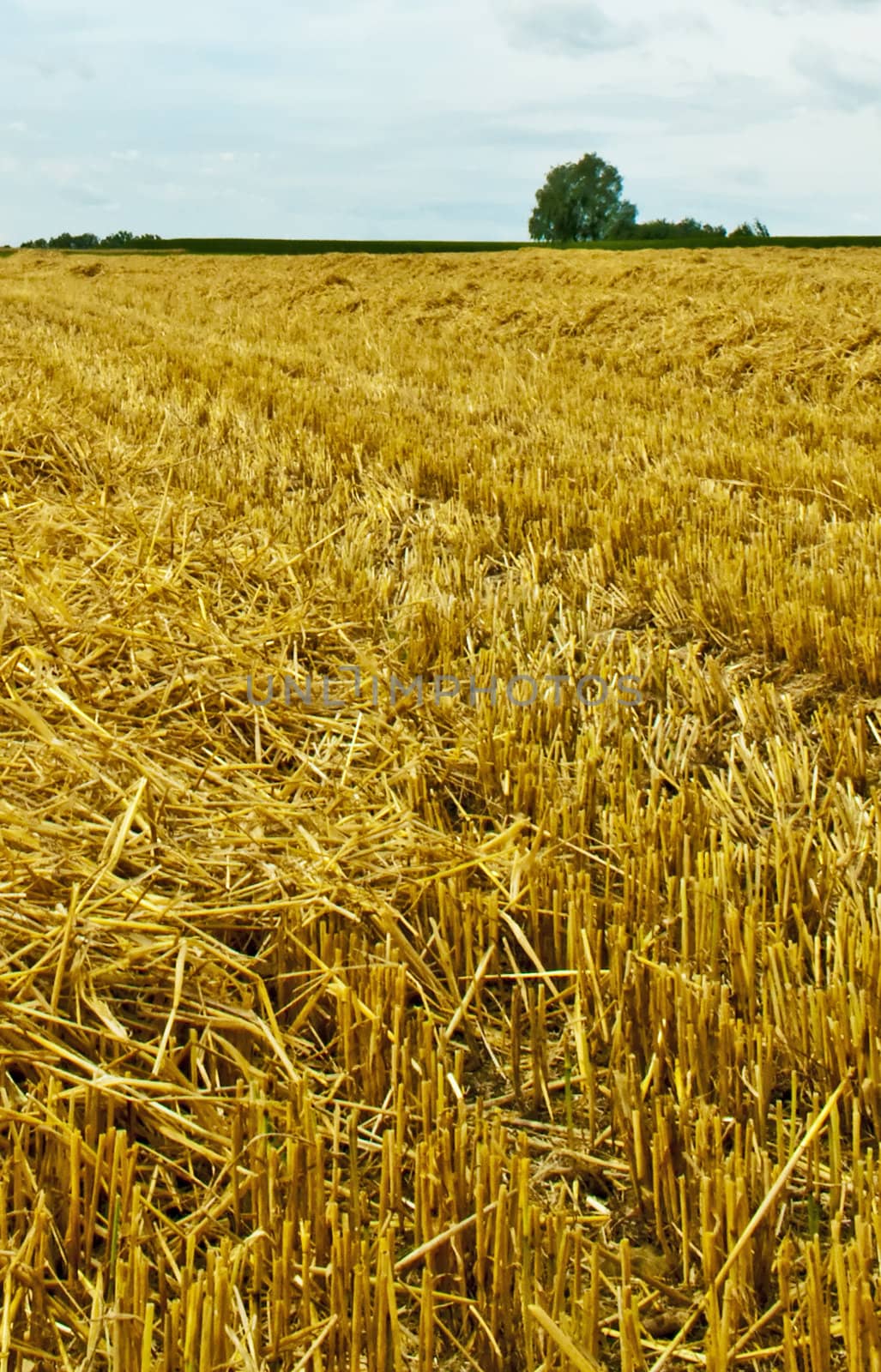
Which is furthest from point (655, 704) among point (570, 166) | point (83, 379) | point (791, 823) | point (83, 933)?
point (570, 166)

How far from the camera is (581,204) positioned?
73.6 meters

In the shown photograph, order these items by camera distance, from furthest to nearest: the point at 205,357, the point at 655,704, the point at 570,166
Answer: the point at 570,166
the point at 205,357
the point at 655,704

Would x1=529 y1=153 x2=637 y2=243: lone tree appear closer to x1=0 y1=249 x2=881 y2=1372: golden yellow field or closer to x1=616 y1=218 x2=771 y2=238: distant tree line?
x1=616 y1=218 x2=771 y2=238: distant tree line

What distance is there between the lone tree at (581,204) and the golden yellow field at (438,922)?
74245 millimetres

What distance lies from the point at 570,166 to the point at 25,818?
80740 millimetres

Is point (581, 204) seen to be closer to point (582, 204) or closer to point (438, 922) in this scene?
point (582, 204)

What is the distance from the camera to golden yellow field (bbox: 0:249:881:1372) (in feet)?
4.47

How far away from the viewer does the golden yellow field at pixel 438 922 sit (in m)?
1.36

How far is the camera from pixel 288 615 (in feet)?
11.3

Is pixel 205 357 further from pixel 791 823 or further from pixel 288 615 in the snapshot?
pixel 791 823

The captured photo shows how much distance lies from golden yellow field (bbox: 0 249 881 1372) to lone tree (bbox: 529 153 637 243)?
74245 millimetres

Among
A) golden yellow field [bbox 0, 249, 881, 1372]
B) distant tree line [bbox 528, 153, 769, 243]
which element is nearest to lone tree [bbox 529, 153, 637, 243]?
distant tree line [bbox 528, 153, 769, 243]

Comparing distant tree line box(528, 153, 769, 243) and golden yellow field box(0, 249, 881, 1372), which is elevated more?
distant tree line box(528, 153, 769, 243)

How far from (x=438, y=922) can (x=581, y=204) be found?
78.6 metres
